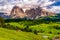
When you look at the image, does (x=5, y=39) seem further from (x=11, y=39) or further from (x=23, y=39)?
(x=23, y=39)

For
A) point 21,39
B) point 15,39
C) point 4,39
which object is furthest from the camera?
point 21,39

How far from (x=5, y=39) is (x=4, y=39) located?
2.83ft

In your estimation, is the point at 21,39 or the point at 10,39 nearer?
the point at 10,39

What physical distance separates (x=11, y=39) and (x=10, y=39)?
1.44 ft

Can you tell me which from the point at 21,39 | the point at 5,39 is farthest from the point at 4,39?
the point at 21,39

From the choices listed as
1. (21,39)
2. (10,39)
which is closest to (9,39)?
(10,39)

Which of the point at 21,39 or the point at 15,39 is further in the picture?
the point at 21,39

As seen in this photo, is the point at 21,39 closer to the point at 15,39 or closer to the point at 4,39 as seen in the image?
the point at 15,39

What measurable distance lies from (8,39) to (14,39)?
3908 mm

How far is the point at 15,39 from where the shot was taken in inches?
3597

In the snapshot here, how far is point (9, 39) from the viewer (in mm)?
88625

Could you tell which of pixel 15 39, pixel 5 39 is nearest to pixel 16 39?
pixel 15 39

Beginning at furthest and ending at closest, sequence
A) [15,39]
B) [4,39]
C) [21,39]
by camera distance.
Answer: [21,39] < [15,39] < [4,39]

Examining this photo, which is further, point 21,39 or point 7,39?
point 21,39
